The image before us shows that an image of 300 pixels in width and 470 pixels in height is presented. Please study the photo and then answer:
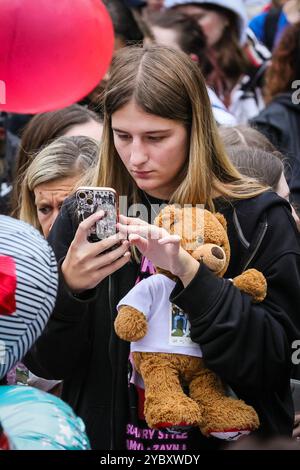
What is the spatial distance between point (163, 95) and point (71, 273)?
530 mm

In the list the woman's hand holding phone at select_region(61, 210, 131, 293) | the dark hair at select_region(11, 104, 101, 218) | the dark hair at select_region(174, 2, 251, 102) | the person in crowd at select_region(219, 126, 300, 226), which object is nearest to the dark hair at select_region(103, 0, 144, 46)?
the dark hair at select_region(174, 2, 251, 102)

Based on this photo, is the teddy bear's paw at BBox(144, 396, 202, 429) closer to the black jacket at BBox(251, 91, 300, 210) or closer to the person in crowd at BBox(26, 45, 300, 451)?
the person in crowd at BBox(26, 45, 300, 451)

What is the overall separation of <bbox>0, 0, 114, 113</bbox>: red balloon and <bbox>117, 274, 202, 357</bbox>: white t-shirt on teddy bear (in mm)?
754

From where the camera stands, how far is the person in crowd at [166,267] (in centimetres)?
221

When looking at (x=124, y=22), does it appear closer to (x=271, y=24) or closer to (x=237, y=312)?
(x=271, y=24)

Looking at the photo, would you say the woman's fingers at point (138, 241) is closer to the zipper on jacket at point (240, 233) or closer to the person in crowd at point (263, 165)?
the zipper on jacket at point (240, 233)

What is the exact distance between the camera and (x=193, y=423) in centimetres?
217

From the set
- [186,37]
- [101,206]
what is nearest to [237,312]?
[101,206]

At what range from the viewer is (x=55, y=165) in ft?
10.3

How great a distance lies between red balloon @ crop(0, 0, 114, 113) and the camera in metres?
2.66

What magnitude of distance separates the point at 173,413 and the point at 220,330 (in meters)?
0.23
